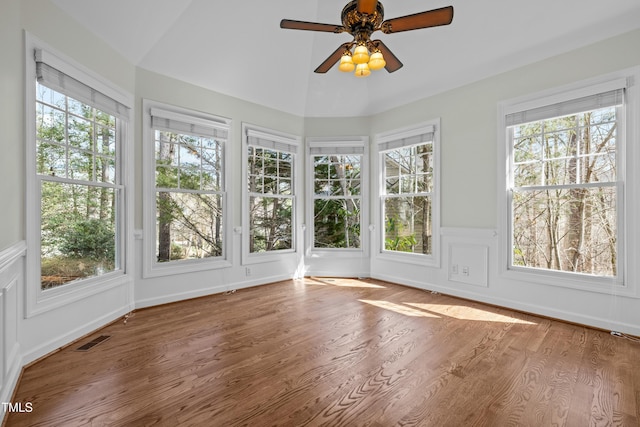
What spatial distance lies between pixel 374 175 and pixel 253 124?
2076 mm

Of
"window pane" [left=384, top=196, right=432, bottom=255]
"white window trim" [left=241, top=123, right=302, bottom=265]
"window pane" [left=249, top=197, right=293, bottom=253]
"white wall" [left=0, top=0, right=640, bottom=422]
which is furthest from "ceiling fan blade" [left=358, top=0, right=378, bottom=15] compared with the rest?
"window pane" [left=249, top=197, right=293, bottom=253]

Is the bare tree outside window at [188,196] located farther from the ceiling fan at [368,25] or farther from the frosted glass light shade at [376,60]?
the frosted glass light shade at [376,60]

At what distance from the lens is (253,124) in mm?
4496

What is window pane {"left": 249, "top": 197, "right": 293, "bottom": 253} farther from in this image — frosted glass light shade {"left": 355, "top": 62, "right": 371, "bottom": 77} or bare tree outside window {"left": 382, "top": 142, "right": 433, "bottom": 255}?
frosted glass light shade {"left": 355, "top": 62, "right": 371, "bottom": 77}

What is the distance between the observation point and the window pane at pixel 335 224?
16.7 feet

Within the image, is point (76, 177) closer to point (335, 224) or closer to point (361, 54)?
point (361, 54)

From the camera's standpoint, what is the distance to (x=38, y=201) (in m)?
2.34

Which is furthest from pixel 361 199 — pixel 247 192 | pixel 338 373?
pixel 338 373

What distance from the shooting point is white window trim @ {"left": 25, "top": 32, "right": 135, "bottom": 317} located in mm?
2244

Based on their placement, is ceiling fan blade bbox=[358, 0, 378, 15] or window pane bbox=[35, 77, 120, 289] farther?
window pane bbox=[35, 77, 120, 289]

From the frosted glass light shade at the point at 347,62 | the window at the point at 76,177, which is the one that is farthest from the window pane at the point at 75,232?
the frosted glass light shade at the point at 347,62

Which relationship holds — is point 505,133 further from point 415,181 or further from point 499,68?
point 415,181

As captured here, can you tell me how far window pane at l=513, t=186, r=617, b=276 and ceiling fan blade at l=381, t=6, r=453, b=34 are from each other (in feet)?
7.50

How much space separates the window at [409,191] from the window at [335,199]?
452mm
